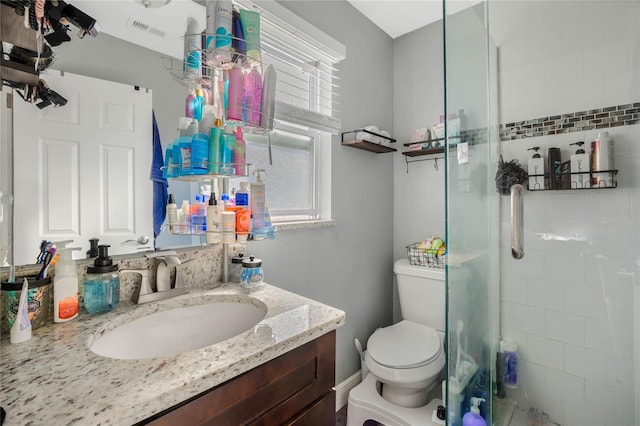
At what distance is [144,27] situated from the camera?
39.8 inches

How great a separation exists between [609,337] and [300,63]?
2.17 metres

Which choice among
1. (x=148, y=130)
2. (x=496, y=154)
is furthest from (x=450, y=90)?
(x=148, y=130)

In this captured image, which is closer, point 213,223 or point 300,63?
point 213,223

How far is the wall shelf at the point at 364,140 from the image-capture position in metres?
1.80

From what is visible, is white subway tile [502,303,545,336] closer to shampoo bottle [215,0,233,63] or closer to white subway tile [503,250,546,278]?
white subway tile [503,250,546,278]

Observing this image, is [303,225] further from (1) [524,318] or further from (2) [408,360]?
(1) [524,318]

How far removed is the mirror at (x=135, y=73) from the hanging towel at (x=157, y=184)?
21 mm

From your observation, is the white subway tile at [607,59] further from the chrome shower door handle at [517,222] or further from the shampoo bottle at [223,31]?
the shampoo bottle at [223,31]

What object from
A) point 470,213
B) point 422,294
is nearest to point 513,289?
point 422,294

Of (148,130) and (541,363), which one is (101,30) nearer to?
(148,130)

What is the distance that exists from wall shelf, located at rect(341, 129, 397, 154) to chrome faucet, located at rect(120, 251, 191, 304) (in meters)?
1.22

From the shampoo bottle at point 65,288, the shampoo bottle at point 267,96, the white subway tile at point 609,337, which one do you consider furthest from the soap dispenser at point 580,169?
the shampoo bottle at point 65,288

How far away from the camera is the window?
1.47 m

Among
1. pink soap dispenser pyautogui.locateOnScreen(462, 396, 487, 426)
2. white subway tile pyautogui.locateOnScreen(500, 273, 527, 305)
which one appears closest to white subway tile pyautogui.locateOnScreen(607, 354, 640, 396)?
white subway tile pyautogui.locateOnScreen(500, 273, 527, 305)
